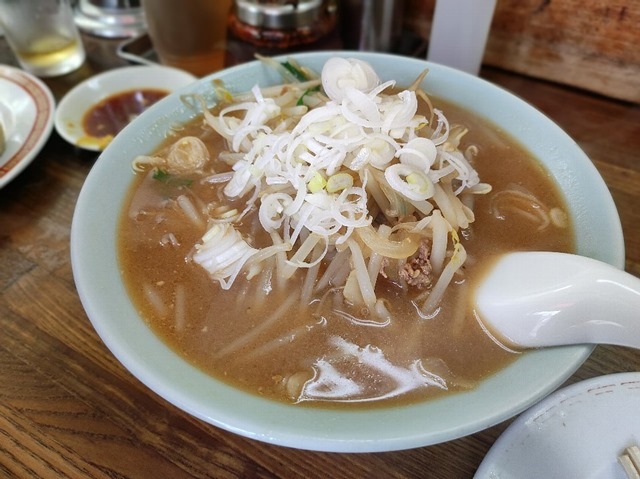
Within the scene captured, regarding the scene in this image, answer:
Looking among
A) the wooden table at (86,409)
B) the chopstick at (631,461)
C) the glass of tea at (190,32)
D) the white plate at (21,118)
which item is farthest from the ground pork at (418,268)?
the glass of tea at (190,32)

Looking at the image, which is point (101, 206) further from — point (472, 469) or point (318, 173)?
point (472, 469)

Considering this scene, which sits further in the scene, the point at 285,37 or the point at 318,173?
the point at 285,37

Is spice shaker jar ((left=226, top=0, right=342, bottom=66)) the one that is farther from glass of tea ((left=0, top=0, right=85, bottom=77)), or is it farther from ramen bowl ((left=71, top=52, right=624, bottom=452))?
ramen bowl ((left=71, top=52, right=624, bottom=452))

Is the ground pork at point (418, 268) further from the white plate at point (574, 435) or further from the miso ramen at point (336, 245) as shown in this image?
the white plate at point (574, 435)

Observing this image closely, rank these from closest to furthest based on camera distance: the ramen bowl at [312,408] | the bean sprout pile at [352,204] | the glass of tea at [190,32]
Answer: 1. the ramen bowl at [312,408]
2. the bean sprout pile at [352,204]
3. the glass of tea at [190,32]

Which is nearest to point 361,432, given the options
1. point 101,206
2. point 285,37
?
point 101,206
